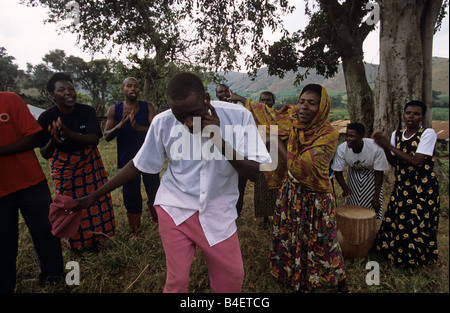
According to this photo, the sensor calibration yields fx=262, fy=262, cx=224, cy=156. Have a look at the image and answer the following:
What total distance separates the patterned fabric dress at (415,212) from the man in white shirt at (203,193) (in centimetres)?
216

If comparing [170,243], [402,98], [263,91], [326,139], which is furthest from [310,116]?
[402,98]

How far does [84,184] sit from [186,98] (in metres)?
2.21

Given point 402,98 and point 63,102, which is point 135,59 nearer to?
point 63,102

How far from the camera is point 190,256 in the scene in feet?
5.40

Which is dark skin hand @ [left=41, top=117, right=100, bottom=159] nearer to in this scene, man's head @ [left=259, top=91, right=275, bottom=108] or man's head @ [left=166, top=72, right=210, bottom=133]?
man's head @ [left=166, top=72, right=210, bottom=133]

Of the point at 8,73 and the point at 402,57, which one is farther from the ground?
the point at 8,73

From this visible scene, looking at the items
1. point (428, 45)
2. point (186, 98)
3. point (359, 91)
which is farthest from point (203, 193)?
point (359, 91)

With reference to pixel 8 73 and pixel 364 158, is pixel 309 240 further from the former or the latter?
pixel 8 73

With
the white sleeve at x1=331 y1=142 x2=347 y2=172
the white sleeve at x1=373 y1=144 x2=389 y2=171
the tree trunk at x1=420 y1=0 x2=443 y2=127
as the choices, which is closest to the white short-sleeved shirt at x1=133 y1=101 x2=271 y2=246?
the white sleeve at x1=331 y1=142 x2=347 y2=172

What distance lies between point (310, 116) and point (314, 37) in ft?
24.5

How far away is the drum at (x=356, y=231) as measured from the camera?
2808mm

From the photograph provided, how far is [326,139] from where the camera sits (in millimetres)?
2270

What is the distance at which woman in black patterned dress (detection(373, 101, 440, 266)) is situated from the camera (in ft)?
8.93

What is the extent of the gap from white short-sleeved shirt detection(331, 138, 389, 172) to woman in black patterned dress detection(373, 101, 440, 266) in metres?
0.22
